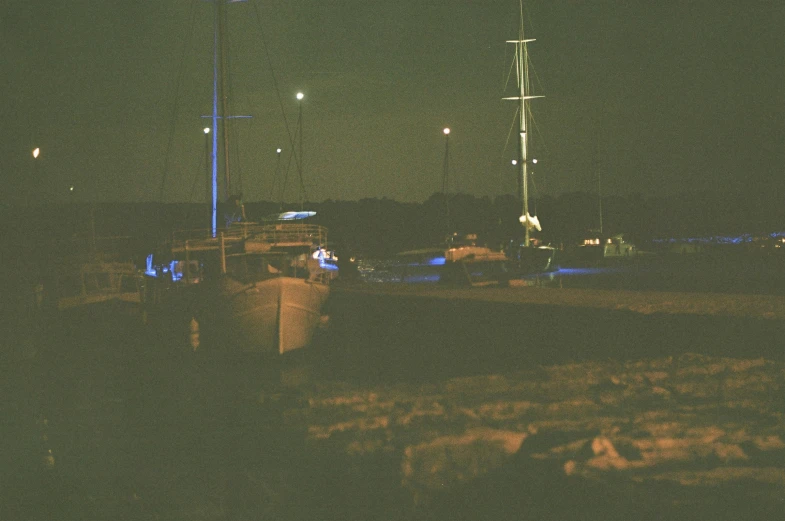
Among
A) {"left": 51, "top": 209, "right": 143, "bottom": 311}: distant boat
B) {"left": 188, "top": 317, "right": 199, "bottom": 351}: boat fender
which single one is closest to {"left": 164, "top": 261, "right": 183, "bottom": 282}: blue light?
{"left": 188, "top": 317, "right": 199, "bottom": 351}: boat fender

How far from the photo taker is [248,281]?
81.3 feet

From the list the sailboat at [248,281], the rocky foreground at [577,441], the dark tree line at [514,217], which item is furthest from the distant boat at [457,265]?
the dark tree line at [514,217]

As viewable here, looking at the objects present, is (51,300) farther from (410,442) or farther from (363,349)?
(410,442)

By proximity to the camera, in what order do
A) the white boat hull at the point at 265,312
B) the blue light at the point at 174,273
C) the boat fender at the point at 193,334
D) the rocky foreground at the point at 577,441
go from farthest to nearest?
the blue light at the point at 174,273 < the boat fender at the point at 193,334 < the white boat hull at the point at 265,312 < the rocky foreground at the point at 577,441

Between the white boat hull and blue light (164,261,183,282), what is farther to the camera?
blue light (164,261,183,282)

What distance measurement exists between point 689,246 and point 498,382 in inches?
2059

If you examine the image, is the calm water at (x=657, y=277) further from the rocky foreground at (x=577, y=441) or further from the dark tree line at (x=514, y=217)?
the dark tree line at (x=514, y=217)

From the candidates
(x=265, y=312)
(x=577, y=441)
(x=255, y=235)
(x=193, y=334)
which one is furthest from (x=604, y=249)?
(x=577, y=441)

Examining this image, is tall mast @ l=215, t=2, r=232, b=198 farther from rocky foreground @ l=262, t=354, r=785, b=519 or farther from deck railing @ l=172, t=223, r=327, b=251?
rocky foreground @ l=262, t=354, r=785, b=519

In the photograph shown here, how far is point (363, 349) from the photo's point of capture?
88.3 feet

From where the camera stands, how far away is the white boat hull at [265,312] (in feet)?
80.4

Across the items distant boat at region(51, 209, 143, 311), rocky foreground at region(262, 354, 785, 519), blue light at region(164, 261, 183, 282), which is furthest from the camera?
distant boat at region(51, 209, 143, 311)

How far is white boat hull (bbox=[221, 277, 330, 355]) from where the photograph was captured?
2450cm

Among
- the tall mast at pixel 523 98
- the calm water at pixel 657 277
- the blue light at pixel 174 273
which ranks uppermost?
the tall mast at pixel 523 98
